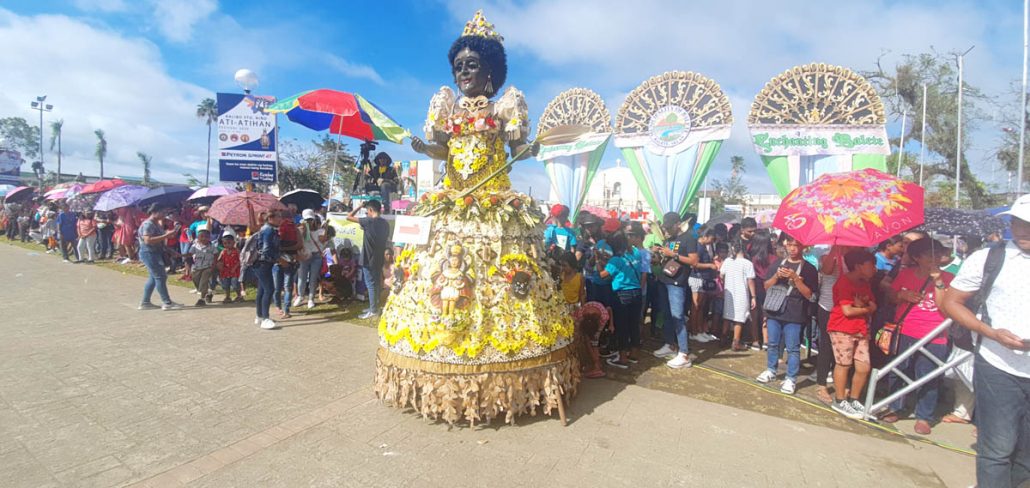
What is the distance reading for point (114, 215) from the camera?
1305 cm

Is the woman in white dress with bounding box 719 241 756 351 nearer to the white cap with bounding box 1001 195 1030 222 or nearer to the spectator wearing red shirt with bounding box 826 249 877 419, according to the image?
the spectator wearing red shirt with bounding box 826 249 877 419

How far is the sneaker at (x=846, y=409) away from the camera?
3752mm

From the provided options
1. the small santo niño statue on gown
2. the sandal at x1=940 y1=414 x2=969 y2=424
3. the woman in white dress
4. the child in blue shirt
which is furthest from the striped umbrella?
the sandal at x1=940 y1=414 x2=969 y2=424

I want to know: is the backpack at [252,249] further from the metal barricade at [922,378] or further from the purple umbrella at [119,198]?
the metal barricade at [922,378]


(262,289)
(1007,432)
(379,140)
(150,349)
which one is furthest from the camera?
(379,140)

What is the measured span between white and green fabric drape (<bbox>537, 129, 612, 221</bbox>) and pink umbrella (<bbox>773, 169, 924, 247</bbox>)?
754 cm

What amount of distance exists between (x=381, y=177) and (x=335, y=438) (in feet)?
23.5

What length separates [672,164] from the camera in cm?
980

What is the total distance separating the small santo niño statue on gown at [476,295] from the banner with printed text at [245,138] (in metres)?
9.64

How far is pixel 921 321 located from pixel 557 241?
3.84 metres

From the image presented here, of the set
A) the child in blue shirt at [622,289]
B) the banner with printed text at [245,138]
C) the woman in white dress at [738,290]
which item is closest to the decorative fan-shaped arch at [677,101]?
the woman in white dress at [738,290]

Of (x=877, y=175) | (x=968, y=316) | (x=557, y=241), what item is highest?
(x=877, y=175)

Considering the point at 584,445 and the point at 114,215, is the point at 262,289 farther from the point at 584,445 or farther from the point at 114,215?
the point at 114,215

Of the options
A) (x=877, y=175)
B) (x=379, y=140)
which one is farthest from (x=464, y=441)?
(x=379, y=140)
